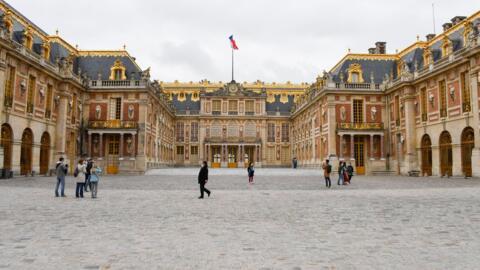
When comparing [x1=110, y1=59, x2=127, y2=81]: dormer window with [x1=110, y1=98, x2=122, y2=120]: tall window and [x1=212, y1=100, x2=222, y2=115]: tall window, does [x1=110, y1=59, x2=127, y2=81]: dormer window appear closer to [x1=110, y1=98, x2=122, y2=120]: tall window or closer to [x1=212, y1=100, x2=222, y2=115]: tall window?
[x1=110, y1=98, x2=122, y2=120]: tall window

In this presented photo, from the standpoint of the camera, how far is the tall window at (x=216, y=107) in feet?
205

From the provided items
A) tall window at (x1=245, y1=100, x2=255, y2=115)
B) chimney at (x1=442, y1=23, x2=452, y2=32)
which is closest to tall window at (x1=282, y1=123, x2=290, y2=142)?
tall window at (x1=245, y1=100, x2=255, y2=115)

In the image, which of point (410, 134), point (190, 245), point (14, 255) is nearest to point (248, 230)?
point (190, 245)

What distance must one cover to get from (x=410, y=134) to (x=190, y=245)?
30.4 meters

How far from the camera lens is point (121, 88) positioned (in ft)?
115

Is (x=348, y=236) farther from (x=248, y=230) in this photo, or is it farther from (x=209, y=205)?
(x=209, y=205)

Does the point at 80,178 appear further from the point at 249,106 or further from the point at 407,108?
the point at 249,106

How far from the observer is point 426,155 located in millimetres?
30609

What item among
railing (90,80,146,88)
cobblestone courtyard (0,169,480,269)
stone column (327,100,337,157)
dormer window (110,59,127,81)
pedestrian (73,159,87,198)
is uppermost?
dormer window (110,59,127,81)

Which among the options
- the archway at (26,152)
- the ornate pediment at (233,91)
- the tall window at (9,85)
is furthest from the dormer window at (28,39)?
the ornate pediment at (233,91)

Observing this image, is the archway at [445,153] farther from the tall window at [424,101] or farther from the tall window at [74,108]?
the tall window at [74,108]

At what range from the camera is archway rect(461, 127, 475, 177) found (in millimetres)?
25109

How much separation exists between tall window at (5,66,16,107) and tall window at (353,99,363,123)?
2921 cm

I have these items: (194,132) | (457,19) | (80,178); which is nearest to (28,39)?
(80,178)
